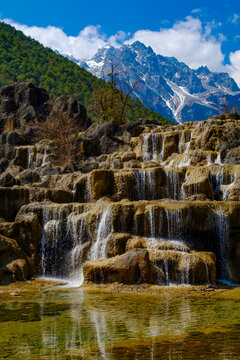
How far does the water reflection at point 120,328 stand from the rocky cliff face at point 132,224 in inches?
94.4

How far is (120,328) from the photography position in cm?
893

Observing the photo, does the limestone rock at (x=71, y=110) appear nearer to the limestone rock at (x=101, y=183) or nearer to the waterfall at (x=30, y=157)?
the waterfall at (x=30, y=157)

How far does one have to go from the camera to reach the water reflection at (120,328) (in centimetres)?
730

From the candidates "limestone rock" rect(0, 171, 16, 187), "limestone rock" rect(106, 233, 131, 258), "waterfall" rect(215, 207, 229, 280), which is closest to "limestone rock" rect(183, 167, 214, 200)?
"waterfall" rect(215, 207, 229, 280)

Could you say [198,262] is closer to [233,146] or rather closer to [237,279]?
[237,279]

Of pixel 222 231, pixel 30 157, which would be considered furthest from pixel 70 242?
pixel 30 157

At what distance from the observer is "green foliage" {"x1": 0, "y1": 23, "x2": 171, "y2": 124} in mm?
72050

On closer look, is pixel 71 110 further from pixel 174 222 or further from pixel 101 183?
pixel 174 222

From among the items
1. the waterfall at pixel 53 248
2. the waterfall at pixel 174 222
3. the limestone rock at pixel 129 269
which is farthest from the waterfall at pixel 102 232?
the limestone rock at pixel 129 269

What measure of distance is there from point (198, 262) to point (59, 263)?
645cm

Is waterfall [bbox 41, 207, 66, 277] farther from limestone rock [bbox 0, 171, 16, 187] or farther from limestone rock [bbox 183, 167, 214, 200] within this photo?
limestone rock [bbox 0, 171, 16, 187]

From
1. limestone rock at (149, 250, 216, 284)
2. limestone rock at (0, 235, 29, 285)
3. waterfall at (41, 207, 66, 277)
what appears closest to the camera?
limestone rock at (149, 250, 216, 284)

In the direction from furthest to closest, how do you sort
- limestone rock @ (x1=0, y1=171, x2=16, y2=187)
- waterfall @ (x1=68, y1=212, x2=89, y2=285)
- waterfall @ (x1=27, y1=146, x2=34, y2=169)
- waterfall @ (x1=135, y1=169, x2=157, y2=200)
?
waterfall @ (x1=27, y1=146, x2=34, y2=169), limestone rock @ (x1=0, y1=171, x2=16, y2=187), waterfall @ (x1=135, y1=169, x2=157, y2=200), waterfall @ (x1=68, y1=212, x2=89, y2=285)

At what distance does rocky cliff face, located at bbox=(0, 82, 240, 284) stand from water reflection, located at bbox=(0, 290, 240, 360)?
2398 millimetres
